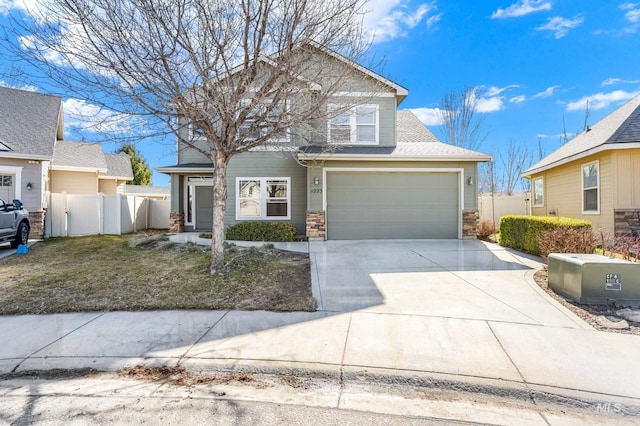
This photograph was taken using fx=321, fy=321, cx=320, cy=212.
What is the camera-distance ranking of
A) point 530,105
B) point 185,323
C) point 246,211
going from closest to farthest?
point 185,323
point 246,211
point 530,105

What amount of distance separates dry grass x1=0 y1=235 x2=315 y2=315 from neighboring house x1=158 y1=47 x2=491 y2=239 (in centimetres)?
328

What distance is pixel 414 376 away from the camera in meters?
3.18

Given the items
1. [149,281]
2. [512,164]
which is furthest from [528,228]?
[512,164]

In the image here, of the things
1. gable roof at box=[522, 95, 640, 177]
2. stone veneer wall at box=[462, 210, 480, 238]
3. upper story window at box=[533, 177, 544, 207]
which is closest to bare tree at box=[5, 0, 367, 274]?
stone veneer wall at box=[462, 210, 480, 238]

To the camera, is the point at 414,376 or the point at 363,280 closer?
the point at 414,376

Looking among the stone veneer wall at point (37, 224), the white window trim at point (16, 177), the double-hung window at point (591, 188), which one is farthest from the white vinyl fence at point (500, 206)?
the white window trim at point (16, 177)

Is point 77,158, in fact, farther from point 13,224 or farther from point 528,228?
point 528,228

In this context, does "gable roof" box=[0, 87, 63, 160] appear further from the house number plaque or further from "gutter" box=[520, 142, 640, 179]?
"gutter" box=[520, 142, 640, 179]

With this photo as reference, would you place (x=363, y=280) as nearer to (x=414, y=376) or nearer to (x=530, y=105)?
(x=414, y=376)

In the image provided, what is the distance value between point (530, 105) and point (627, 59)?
5.93 m

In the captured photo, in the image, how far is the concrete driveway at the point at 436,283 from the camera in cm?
484

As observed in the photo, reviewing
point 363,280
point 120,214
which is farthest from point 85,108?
point 120,214

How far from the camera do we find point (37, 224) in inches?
458

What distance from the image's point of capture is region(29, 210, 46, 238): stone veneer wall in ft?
37.9
